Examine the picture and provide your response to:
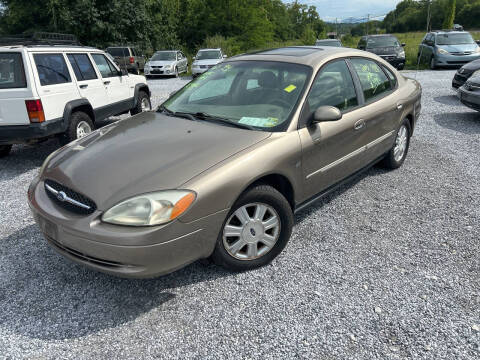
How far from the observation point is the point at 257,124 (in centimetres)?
308

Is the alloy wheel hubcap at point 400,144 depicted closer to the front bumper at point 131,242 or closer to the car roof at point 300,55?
the car roof at point 300,55

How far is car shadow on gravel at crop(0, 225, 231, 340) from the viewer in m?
2.48

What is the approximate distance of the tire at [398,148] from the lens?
4.80m

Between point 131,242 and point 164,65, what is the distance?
58.9 ft

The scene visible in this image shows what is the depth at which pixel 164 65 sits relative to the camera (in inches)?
740

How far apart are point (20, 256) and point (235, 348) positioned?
2203 millimetres

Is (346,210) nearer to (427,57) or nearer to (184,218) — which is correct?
(184,218)

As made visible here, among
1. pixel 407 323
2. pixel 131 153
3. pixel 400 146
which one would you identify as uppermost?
pixel 131 153

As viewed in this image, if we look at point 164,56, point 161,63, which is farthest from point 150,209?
point 164,56

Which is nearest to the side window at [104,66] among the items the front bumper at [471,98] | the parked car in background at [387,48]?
the front bumper at [471,98]

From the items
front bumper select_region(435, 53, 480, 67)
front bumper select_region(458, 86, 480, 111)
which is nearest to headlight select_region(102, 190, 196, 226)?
front bumper select_region(458, 86, 480, 111)

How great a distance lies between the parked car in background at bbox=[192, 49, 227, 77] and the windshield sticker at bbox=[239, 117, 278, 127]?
1521 centimetres

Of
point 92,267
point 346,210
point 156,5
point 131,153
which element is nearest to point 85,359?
point 92,267

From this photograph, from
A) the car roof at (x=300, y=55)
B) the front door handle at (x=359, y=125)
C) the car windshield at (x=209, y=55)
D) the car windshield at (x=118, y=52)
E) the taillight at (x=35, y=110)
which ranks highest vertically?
the car windshield at (x=118, y=52)
